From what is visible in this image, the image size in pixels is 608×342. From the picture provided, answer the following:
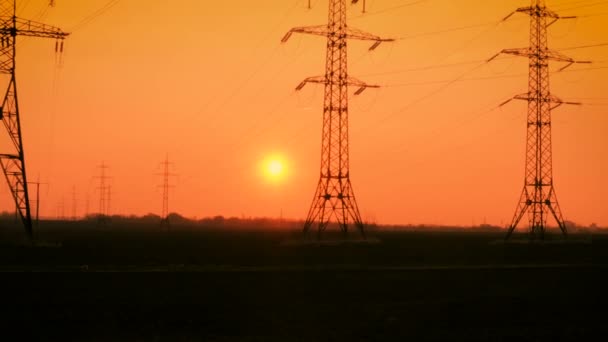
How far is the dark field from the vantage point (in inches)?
871

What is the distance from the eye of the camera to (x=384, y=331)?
878 inches

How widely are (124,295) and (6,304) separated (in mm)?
4583

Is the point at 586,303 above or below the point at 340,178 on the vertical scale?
below

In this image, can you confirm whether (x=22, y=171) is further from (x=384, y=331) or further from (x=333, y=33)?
(x=384, y=331)

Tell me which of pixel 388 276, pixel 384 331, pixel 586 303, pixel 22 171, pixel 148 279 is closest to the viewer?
pixel 384 331

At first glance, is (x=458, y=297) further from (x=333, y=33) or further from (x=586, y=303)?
(x=333, y=33)

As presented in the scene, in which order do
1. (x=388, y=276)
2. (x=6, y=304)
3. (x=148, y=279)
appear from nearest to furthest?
(x=6, y=304) → (x=148, y=279) → (x=388, y=276)

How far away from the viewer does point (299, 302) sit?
2812 cm

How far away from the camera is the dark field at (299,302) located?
22125 mm

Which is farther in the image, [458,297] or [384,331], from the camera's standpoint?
[458,297]

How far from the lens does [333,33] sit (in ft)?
213

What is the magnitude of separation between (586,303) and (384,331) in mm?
10408

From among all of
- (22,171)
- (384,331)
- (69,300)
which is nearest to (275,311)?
(384,331)

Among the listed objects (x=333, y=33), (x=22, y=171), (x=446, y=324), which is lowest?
(x=446, y=324)
